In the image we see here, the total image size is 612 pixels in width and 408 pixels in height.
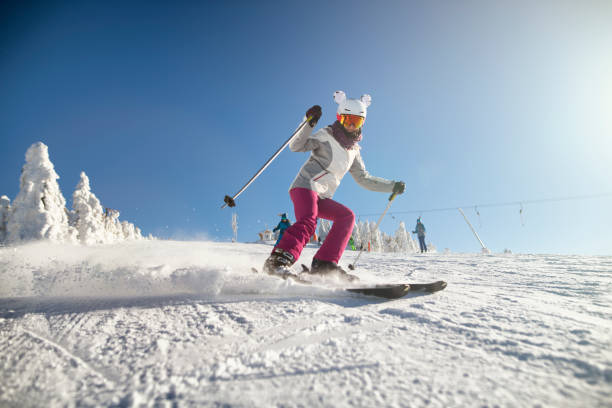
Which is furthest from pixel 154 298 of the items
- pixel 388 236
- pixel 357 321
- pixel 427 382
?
pixel 388 236

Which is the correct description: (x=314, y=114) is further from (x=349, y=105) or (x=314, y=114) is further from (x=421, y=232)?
(x=421, y=232)

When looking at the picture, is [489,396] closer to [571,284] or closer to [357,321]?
[357,321]

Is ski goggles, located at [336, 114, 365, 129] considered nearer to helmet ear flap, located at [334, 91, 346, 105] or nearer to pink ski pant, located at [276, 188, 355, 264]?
helmet ear flap, located at [334, 91, 346, 105]

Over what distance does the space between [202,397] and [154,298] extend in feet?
3.55

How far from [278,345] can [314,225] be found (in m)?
1.56

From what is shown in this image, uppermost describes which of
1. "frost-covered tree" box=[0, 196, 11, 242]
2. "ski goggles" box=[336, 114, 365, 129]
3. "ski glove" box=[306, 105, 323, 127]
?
"ski goggles" box=[336, 114, 365, 129]

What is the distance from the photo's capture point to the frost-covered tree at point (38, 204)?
43.8ft

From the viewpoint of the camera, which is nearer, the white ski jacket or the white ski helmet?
the white ski jacket

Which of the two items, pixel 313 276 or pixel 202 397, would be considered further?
pixel 313 276

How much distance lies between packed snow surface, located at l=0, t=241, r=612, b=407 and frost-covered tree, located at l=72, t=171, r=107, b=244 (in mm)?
23217

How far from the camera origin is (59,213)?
14.6m

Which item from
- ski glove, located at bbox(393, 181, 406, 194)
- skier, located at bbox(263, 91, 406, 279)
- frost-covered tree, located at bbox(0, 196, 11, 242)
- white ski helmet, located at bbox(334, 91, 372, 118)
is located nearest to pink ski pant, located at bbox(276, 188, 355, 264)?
skier, located at bbox(263, 91, 406, 279)

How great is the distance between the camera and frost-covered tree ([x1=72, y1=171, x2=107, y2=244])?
1902cm

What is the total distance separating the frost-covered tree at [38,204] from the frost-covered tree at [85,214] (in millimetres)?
3953
